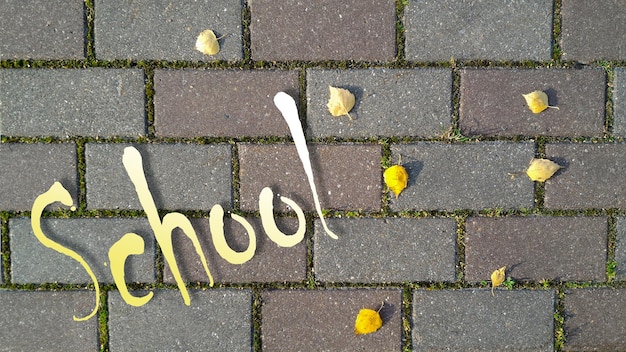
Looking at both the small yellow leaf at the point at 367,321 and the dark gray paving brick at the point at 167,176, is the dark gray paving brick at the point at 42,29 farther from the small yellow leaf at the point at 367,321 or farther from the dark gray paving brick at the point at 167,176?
the small yellow leaf at the point at 367,321

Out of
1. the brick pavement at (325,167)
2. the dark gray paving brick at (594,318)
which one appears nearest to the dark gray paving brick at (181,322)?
the brick pavement at (325,167)

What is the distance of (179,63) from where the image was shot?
6.42 feet

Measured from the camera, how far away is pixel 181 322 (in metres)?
2.01

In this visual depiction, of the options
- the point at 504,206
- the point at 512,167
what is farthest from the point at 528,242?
the point at 512,167

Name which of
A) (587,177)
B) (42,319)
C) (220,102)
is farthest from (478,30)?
(42,319)

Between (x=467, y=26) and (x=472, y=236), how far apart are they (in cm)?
84

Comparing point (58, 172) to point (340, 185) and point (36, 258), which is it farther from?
point (340, 185)

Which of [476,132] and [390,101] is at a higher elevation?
[390,101]

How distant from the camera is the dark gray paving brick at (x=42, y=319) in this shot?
1.99 metres

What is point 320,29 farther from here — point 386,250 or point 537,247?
point 537,247

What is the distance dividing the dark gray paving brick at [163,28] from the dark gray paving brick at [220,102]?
9 cm

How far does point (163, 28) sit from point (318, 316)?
1.31 meters

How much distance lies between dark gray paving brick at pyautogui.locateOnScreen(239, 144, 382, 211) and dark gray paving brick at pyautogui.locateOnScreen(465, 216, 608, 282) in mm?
465

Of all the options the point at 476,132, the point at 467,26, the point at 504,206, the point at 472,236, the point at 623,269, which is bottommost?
the point at 623,269
